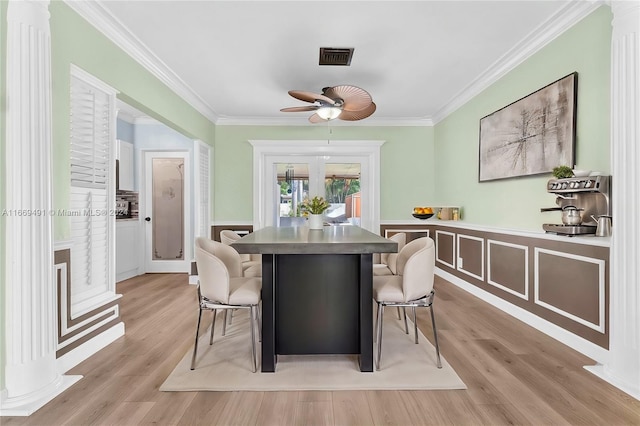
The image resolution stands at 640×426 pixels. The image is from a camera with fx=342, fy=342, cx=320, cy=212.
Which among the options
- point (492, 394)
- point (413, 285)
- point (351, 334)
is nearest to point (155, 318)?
point (351, 334)

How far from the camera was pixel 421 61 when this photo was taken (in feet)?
11.6

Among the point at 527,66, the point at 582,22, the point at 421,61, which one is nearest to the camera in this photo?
the point at 582,22

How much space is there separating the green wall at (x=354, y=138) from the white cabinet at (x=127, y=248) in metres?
1.27

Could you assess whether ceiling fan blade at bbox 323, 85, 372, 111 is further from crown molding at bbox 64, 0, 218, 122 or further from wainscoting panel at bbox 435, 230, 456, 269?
wainscoting panel at bbox 435, 230, 456, 269

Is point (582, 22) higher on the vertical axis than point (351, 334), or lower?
higher

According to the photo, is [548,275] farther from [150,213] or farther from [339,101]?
[150,213]

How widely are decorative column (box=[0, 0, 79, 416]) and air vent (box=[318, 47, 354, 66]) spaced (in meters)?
2.09

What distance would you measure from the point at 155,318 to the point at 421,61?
12.2 ft

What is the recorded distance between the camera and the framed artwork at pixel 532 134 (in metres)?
2.71

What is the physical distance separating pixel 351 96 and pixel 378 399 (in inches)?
96.6

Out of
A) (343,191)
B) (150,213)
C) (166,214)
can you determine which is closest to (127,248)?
(150,213)

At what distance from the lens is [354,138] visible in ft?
18.9

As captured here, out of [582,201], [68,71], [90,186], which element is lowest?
[582,201]

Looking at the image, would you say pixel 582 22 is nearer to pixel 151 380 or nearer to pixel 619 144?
pixel 619 144
